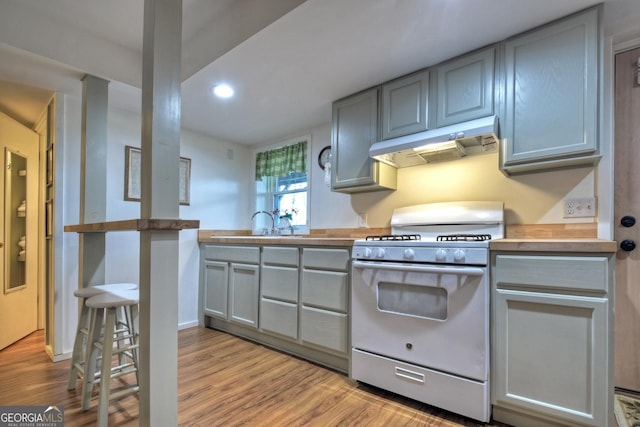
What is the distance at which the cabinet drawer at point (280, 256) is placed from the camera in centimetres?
243

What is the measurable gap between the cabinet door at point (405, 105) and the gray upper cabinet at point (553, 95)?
486mm

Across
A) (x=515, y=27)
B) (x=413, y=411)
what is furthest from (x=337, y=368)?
(x=515, y=27)

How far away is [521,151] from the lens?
1.73 m

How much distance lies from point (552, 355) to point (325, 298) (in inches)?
51.7

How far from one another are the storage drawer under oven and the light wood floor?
0.07 metres

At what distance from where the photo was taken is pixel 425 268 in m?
1.69

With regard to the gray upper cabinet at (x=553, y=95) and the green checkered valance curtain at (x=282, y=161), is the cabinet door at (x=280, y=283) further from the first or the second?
the gray upper cabinet at (x=553, y=95)

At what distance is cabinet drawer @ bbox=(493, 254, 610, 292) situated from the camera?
1330mm

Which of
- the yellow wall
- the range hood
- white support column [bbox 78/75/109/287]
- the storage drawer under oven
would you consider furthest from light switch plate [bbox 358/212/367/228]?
white support column [bbox 78/75/109/287]

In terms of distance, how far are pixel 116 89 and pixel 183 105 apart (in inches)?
19.5

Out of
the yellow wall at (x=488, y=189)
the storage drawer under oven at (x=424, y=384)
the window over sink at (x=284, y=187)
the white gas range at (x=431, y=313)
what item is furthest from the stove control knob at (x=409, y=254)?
the window over sink at (x=284, y=187)

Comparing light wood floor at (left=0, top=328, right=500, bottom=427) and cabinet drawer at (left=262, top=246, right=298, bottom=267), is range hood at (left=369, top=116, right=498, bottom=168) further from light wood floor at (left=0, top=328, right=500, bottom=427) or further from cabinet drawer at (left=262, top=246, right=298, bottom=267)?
light wood floor at (left=0, top=328, right=500, bottom=427)

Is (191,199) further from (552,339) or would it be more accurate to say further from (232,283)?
(552,339)

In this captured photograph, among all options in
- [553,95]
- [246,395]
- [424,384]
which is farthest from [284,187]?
[553,95]
